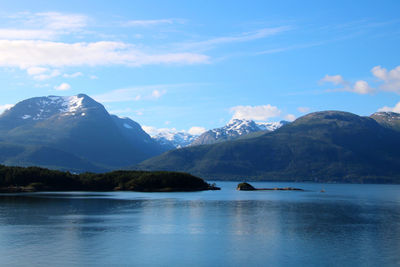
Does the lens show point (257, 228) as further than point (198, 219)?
No

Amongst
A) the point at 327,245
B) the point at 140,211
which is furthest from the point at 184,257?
the point at 140,211

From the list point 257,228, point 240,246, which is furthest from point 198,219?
point 240,246

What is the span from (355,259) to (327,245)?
10.4 metres

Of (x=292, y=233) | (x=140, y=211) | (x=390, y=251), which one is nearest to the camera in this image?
(x=390, y=251)

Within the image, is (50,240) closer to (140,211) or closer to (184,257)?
(184,257)

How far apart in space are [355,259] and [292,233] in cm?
2299

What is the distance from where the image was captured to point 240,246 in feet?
223

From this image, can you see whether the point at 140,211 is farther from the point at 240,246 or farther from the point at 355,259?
the point at 355,259

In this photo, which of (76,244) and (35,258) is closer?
(35,258)

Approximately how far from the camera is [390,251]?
64.8 m

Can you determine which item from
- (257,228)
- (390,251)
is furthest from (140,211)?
(390,251)

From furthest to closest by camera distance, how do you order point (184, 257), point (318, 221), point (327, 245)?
point (318, 221), point (327, 245), point (184, 257)

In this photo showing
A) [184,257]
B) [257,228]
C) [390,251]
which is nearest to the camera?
[184,257]

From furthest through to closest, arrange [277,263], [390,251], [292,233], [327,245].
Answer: [292,233] < [327,245] < [390,251] < [277,263]
